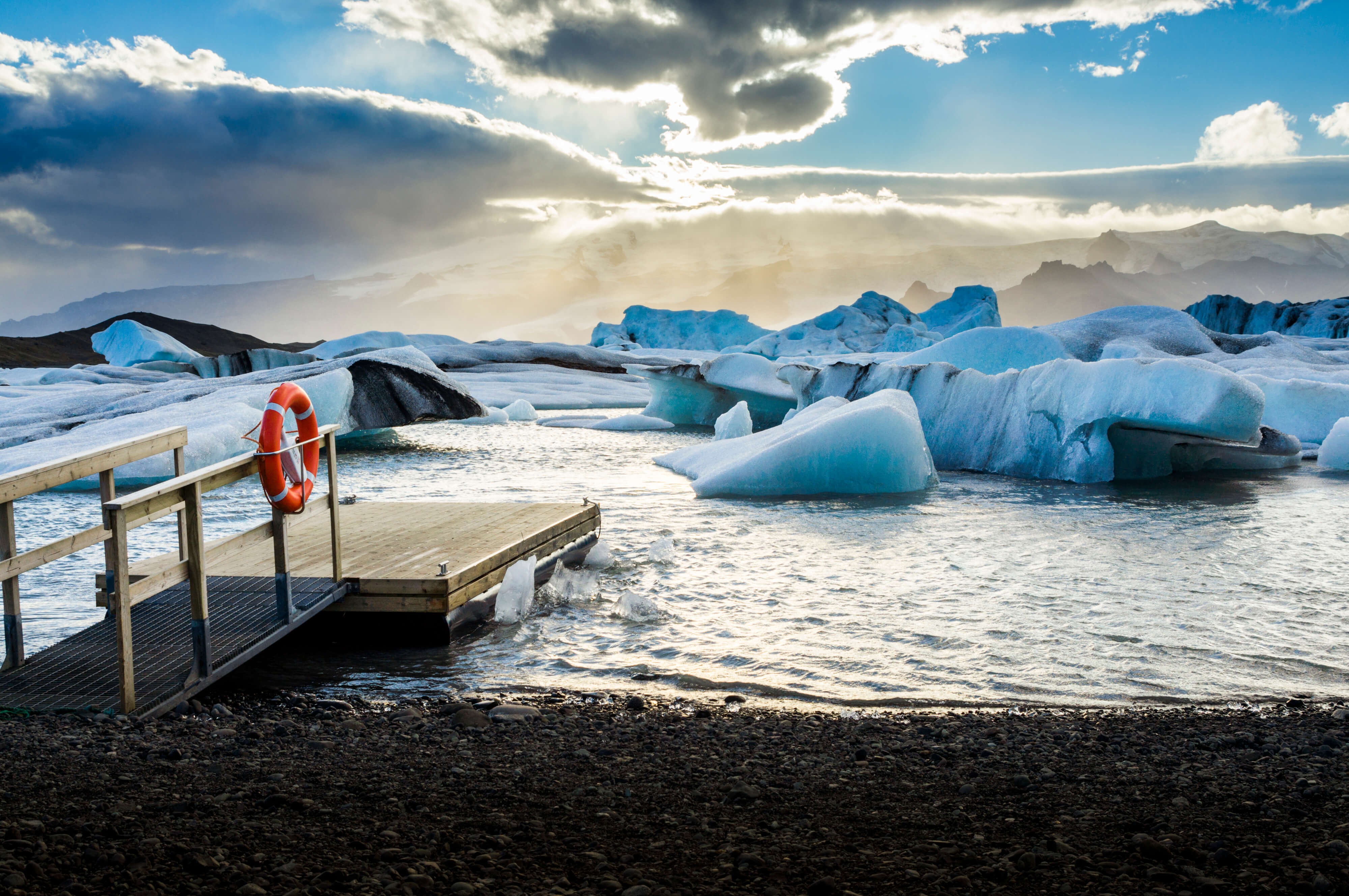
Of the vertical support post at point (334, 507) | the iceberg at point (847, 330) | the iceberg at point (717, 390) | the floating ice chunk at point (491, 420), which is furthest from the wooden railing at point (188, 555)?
the iceberg at point (847, 330)

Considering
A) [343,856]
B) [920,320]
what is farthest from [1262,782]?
[920,320]

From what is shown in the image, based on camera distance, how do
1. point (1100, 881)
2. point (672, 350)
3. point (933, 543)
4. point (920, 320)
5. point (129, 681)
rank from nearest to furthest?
point (1100, 881) → point (129, 681) → point (933, 543) → point (920, 320) → point (672, 350)

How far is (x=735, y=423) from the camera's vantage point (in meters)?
16.6

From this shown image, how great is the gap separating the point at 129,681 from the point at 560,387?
35734 millimetres

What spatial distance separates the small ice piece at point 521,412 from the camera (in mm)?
26609

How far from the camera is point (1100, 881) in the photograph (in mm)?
2301

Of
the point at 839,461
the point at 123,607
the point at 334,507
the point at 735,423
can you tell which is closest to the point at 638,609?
the point at 334,507

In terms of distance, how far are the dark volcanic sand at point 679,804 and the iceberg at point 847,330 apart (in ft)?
174

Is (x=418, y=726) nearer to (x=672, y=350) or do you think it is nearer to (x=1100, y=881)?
(x=1100, y=881)

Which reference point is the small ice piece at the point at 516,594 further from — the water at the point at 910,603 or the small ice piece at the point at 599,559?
the small ice piece at the point at 599,559

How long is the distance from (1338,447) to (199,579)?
644 inches

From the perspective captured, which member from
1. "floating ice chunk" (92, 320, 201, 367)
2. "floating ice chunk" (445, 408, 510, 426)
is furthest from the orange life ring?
"floating ice chunk" (92, 320, 201, 367)

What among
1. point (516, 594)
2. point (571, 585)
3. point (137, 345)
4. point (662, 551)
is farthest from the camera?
point (137, 345)

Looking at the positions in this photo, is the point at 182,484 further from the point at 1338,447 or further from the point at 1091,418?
the point at 1338,447
